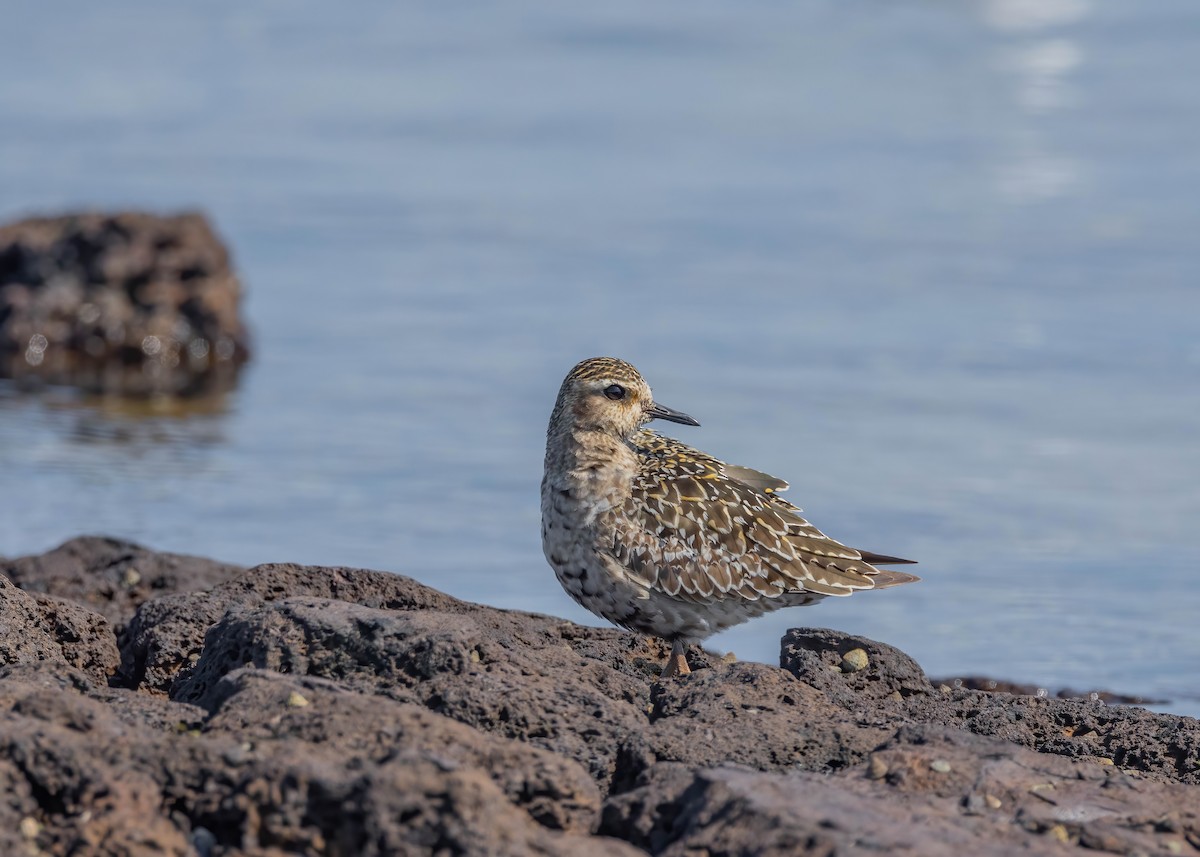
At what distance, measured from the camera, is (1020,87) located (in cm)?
2547

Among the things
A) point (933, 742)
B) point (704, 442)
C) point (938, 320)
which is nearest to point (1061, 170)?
point (938, 320)

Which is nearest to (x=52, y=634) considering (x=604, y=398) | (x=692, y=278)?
(x=604, y=398)

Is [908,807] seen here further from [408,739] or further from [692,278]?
[692,278]

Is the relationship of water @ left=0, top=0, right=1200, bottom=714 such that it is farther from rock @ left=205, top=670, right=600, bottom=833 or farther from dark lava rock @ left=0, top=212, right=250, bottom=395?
rock @ left=205, top=670, right=600, bottom=833

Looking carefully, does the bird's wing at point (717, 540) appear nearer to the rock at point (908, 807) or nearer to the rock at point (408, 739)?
the rock at point (908, 807)

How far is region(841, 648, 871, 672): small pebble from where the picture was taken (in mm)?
6391

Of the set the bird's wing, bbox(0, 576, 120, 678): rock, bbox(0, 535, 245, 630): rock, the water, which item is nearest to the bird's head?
the bird's wing

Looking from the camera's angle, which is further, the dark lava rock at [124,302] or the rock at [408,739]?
the dark lava rock at [124,302]

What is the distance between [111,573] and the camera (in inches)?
328

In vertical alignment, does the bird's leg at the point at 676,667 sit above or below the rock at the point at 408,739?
above

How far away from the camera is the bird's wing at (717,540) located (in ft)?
22.8

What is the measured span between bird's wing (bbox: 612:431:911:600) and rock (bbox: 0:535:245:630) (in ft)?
7.01

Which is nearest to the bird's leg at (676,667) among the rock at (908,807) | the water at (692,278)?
the rock at (908,807)

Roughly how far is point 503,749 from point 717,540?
8.45ft
